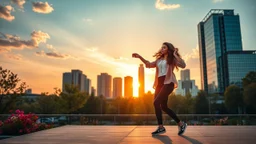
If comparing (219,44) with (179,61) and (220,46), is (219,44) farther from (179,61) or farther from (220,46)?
(179,61)

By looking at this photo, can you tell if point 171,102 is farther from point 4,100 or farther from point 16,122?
point 16,122

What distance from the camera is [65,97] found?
29.5 m

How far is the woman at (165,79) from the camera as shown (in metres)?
4.77

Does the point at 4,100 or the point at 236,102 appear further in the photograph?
the point at 236,102

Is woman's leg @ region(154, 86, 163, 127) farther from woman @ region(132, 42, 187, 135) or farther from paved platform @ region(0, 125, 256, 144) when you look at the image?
paved platform @ region(0, 125, 256, 144)

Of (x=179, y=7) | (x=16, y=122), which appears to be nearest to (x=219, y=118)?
(x=179, y=7)

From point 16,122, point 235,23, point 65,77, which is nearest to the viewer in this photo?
point 16,122

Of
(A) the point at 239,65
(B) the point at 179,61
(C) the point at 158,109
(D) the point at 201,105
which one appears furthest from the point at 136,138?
(A) the point at 239,65

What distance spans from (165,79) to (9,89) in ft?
79.6

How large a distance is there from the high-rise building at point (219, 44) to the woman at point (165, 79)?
100m

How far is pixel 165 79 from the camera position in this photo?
4.82 meters

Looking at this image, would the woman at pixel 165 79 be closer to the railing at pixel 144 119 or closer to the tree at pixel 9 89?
the railing at pixel 144 119

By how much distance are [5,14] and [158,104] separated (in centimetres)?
1438

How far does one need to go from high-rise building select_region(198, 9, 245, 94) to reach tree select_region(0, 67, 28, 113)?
90.8 meters
